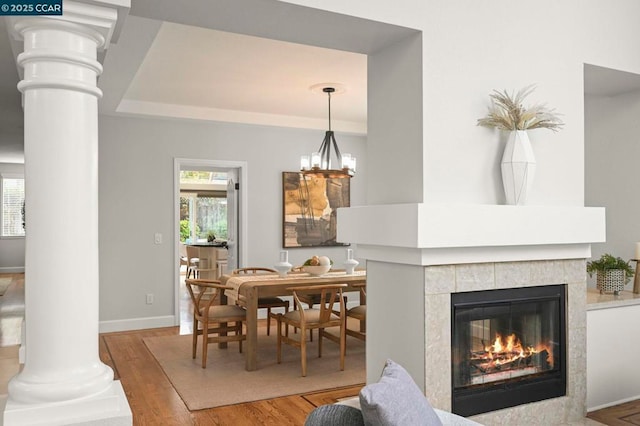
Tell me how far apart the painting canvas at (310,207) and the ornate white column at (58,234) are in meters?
5.00

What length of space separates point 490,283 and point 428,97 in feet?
3.44

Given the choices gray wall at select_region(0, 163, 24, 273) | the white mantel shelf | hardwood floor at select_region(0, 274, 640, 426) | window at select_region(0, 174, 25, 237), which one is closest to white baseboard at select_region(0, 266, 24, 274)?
gray wall at select_region(0, 163, 24, 273)

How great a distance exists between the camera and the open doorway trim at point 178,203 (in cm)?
633

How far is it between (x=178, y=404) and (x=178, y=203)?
10.3ft

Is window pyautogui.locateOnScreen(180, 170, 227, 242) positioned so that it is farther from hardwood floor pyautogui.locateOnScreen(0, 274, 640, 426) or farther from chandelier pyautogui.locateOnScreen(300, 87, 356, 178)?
hardwood floor pyautogui.locateOnScreen(0, 274, 640, 426)

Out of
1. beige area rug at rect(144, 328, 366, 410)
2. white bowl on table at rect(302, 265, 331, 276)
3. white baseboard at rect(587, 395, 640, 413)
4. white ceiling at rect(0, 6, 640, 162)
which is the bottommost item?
beige area rug at rect(144, 328, 366, 410)

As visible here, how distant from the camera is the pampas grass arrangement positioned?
2.92 meters

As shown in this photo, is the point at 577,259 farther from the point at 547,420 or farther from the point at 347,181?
the point at 347,181

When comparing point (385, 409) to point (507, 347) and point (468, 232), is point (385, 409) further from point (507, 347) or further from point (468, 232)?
point (507, 347)

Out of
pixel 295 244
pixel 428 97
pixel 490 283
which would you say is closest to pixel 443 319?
pixel 490 283

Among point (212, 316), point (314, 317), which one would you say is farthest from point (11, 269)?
point (314, 317)

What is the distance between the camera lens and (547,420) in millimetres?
3107

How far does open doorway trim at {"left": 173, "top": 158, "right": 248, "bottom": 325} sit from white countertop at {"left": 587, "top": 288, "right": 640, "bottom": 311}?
410 centimetres

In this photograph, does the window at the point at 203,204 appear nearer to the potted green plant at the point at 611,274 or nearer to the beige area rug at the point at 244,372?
the beige area rug at the point at 244,372
